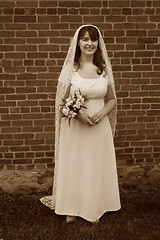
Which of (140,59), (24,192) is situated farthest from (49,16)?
(24,192)

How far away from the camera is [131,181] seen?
14.9ft

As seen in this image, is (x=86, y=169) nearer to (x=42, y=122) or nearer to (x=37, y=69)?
(x=42, y=122)

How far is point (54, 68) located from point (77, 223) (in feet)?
6.75

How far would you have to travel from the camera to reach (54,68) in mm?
3986

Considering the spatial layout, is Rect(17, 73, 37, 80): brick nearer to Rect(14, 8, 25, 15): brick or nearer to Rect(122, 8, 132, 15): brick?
Rect(14, 8, 25, 15): brick

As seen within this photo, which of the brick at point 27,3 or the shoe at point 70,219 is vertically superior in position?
the brick at point 27,3

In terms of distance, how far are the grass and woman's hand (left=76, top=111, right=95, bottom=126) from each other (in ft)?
4.27

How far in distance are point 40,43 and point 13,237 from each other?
8.11 feet

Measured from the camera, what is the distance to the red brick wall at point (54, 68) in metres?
3.84

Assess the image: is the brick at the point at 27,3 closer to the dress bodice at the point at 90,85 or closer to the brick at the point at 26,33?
the brick at the point at 26,33

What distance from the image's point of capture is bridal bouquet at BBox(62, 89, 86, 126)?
299 centimetres

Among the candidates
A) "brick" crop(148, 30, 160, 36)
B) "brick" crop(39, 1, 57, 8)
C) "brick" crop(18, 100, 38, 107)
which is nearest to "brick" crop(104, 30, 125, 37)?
"brick" crop(148, 30, 160, 36)

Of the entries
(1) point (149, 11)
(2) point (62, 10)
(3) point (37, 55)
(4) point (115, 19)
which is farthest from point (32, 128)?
(1) point (149, 11)

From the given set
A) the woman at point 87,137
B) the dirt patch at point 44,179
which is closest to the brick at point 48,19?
the woman at point 87,137
